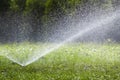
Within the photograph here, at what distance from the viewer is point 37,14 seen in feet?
118

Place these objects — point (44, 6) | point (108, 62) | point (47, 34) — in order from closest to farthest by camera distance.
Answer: point (108, 62) → point (47, 34) → point (44, 6)

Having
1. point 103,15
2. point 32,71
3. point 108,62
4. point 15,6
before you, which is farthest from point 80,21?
point 32,71

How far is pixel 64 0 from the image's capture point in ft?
106

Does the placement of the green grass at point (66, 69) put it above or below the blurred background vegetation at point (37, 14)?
below

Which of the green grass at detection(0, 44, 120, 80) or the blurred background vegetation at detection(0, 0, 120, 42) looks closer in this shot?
Result: the green grass at detection(0, 44, 120, 80)

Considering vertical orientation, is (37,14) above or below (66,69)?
above

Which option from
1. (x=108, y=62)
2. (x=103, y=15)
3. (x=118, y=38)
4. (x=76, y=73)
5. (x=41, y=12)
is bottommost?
(x=76, y=73)

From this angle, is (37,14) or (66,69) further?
(37,14)

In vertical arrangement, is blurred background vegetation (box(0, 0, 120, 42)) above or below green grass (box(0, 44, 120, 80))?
above

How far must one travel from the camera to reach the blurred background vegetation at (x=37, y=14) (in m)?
31.9

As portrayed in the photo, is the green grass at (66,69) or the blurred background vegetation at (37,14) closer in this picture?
the green grass at (66,69)

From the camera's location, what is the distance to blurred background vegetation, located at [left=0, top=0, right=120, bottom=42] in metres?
31.9

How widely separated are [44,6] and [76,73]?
24.3m

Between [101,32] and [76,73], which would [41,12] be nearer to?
[101,32]
